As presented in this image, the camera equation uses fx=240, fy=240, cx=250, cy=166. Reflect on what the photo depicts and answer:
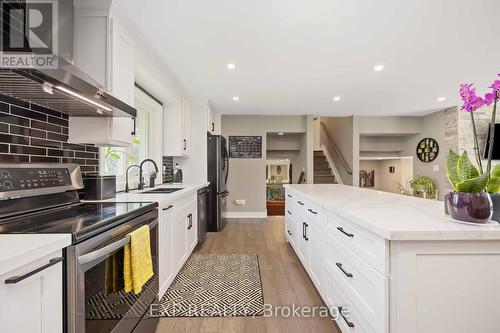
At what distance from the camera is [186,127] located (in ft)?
13.1

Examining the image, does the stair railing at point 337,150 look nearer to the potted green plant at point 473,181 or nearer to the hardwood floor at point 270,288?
the hardwood floor at point 270,288

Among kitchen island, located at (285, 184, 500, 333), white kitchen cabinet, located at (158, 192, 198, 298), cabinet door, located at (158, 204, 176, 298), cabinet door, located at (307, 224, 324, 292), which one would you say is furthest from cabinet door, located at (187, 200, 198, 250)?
kitchen island, located at (285, 184, 500, 333)

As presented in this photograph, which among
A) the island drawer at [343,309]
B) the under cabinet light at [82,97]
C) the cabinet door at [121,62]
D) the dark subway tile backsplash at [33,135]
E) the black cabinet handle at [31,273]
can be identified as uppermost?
the cabinet door at [121,62]

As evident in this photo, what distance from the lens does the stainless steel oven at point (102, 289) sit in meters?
0.86

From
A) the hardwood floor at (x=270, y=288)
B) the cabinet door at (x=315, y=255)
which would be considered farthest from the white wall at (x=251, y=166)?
the cabinet door at (x=315, y=255)

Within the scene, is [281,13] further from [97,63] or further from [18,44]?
[18,44]

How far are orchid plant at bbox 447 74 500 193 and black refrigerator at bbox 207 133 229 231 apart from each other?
3.46m

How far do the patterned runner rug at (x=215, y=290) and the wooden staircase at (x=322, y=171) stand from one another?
15.8 feet

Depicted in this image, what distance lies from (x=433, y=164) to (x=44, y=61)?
21.9ft

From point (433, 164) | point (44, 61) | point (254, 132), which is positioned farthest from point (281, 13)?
point (433, 164)

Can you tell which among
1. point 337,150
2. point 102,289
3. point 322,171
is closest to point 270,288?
point 102,289

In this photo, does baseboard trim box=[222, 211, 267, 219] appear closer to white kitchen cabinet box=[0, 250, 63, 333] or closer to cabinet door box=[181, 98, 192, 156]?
cabinet door box=[181, 98, 192, 156]

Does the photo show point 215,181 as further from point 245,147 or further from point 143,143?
point 245,147

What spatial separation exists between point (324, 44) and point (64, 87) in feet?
7.31
